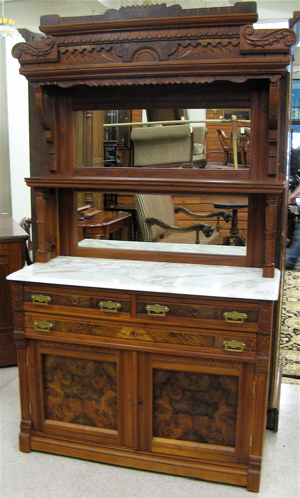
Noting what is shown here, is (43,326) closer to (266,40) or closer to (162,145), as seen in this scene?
(162,145)

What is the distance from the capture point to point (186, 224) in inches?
111

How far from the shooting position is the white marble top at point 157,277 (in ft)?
7.20

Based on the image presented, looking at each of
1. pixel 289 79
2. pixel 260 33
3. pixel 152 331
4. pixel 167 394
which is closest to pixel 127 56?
pixel 260 33

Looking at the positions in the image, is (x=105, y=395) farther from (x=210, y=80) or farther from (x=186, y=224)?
(x=210, y=80)

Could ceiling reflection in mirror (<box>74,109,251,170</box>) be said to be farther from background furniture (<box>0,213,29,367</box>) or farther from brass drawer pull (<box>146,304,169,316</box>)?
background furniture (<box>0,213,29,367</box>)

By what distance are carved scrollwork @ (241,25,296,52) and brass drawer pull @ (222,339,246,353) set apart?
4.28ft

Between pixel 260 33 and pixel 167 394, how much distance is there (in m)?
1.72

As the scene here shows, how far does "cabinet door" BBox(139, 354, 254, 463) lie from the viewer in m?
2.27

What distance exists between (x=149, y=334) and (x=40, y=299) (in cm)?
58

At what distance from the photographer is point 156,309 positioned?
2252 mm

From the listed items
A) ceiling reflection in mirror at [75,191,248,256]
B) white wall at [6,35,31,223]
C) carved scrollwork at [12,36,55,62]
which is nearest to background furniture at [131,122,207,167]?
ceiling reflection in mirror at [75,191,248,256]

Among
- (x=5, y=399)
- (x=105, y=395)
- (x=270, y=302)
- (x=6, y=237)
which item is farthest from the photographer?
(x=6, y=237)

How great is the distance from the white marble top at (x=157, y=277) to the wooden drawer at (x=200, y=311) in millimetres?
52

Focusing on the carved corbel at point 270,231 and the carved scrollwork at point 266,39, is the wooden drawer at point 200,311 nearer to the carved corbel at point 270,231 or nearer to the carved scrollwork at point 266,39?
the carved corbel at point 270,231
